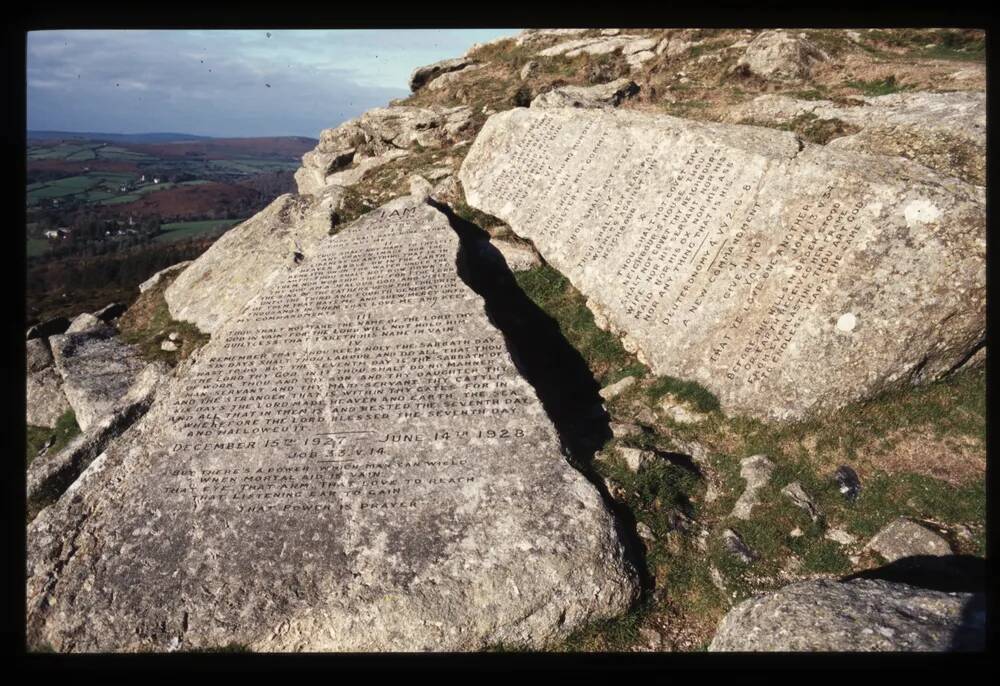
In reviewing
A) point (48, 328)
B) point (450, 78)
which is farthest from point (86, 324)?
point (450, 78)

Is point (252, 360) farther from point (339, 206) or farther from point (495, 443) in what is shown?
point (339, 206)

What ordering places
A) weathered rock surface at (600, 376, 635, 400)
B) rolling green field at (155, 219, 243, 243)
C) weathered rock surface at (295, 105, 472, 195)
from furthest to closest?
rolling green field at (155, 219, 243, 243) < weathered rock surface at (295, 105, 472, 195) < weathered rock surface at (600, 376, 635, 400)

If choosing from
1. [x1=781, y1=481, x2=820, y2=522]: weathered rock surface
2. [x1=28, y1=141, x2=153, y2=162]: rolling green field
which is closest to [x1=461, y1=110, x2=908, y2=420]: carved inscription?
[x1=781, y1=481, x2=820, y2=522]: weathered rock surface

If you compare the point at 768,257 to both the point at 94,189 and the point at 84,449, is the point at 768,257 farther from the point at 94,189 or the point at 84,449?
the point at 94,189

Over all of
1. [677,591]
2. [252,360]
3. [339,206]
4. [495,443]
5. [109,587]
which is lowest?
[677,591]

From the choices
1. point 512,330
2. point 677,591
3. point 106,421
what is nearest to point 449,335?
point 512,330

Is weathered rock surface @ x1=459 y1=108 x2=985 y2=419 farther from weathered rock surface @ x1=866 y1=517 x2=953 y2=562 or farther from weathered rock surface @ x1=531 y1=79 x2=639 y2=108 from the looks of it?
weathered rock surface @ x1=531 y1=79 x2=639 y2=108
